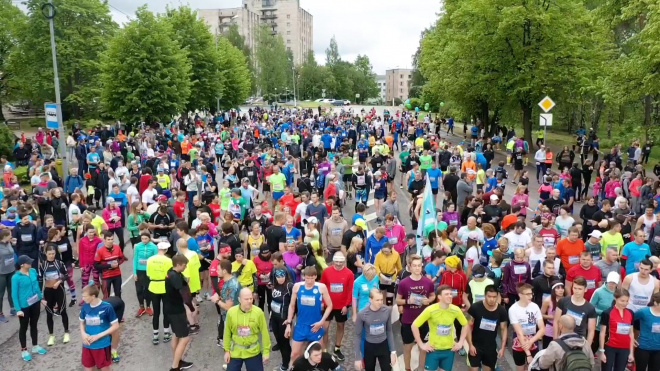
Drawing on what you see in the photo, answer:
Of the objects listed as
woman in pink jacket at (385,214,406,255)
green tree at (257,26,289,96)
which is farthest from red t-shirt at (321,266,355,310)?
green tree at (257,26,289,96)

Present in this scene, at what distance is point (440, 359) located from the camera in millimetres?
6098

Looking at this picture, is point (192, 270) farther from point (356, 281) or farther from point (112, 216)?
point (112, 216)

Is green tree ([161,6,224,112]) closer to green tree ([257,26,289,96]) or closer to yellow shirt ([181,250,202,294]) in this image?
yellow shirt ([181,250,202,294])

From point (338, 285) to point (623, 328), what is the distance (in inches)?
134

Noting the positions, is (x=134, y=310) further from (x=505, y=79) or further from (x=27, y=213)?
(x=505, y=79)

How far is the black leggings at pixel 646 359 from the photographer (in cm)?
625

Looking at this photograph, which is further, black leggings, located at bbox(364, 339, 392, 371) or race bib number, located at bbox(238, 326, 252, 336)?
black leggings, located at bbox(364, 339, 392, 371)

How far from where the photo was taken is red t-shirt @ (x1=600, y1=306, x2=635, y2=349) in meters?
6.16

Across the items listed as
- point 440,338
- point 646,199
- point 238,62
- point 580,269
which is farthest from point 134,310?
point 238,62

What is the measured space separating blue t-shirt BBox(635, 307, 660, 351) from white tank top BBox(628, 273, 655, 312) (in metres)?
0.61

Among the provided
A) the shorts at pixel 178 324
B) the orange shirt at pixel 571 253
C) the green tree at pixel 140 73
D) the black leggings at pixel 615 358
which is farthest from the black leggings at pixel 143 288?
the green tree at pixel 140 73

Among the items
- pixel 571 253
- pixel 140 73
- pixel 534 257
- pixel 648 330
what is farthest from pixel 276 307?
pixel 140 73

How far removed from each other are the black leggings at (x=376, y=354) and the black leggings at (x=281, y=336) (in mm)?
1207

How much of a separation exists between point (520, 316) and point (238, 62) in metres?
52.4
